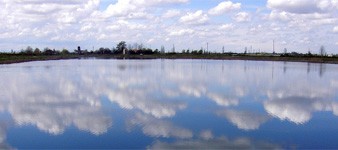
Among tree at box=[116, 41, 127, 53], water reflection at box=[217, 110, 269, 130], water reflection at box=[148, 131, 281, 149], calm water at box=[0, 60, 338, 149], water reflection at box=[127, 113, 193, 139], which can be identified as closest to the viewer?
water reflection at box=[148, 131, 281, 149]

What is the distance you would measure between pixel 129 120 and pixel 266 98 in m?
6.58

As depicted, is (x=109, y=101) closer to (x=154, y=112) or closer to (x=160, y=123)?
(x=154, y=112)

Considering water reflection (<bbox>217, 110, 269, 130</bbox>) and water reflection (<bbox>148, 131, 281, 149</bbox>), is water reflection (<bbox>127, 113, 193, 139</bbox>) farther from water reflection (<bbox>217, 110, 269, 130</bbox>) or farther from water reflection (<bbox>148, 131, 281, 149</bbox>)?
water reflection (<bbox>217, 110, 269, 130</bbox>)

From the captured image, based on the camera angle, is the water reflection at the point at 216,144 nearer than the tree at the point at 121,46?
Yes

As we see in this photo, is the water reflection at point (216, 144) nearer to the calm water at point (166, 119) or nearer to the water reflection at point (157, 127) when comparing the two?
the calm water at point (166, 119)

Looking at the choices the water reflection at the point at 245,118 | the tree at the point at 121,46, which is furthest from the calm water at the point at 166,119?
the tree at the point at 121,46

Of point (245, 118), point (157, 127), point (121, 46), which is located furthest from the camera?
point (121, 46)

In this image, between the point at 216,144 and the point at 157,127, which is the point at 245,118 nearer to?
the point at 157,127

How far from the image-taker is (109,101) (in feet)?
45.6

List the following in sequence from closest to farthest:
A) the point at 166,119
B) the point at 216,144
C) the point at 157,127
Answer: the point at 216,144, the point at 157,127, the point at 166,119

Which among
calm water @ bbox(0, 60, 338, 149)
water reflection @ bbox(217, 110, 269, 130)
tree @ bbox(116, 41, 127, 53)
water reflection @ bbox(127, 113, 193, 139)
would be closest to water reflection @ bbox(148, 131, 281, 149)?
calm water @ bbox(0, 60, 338, 149)

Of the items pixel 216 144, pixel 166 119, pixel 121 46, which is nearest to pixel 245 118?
pixel 166 119

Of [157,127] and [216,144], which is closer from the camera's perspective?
[216,144]

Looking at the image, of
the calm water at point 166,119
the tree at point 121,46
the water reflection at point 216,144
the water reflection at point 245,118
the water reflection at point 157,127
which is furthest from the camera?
the tree at point 121,46
